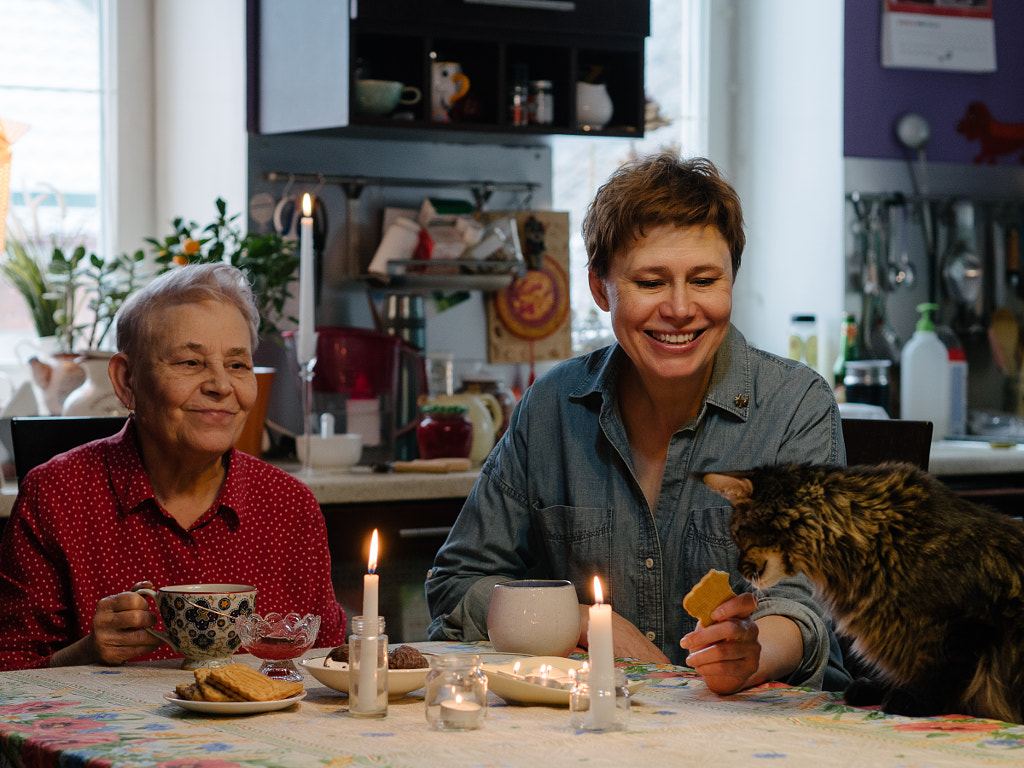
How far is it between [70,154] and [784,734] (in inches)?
117

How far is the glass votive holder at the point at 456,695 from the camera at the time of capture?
1097 mm

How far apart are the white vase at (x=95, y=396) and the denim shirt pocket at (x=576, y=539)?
1427 mm

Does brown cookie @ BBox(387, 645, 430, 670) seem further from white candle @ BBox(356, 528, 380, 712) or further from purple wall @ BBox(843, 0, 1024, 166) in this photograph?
purple wall @ BBox(843, 0, 1024, 166)

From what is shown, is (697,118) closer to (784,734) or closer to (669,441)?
(669,441)

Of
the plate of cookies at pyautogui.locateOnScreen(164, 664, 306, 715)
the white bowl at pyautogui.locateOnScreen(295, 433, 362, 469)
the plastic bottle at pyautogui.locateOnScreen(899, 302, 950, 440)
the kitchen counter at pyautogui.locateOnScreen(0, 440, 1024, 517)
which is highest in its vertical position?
the plastic bottle at pyautogui.locateOnScreen(899, 302, 950, 440)

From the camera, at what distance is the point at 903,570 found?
1138 mm

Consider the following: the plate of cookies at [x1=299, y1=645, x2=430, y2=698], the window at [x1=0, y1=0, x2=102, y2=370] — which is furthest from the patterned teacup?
the window at [x1=0, y1=0, x2=102, y2=370]

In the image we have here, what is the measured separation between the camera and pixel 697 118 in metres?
4.36

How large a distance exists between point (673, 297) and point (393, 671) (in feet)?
2.06

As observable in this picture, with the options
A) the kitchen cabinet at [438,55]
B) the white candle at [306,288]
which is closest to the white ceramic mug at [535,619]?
the white candle at [306,288]

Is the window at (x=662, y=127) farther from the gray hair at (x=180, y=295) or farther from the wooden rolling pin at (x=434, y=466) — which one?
the gray hair at (x=180, y=295)

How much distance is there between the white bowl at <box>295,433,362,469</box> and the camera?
298 cm

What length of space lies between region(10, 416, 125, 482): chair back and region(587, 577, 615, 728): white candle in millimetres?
1213

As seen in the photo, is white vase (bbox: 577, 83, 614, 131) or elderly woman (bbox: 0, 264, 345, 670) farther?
white vase (bbox: 577, 83, 614, 131)
